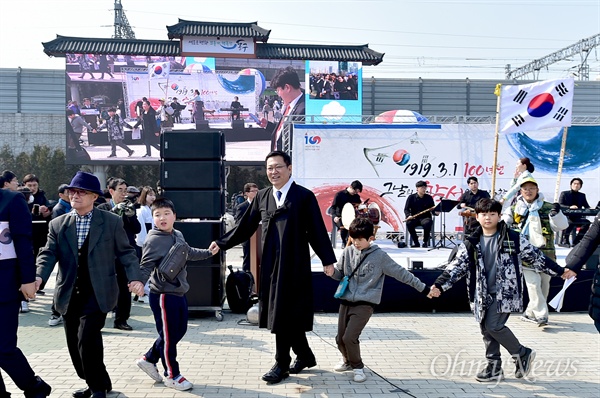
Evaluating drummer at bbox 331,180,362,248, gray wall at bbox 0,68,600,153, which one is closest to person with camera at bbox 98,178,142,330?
drummer at bbox 331,180,362,248

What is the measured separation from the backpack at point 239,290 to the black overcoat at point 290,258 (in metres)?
2.50

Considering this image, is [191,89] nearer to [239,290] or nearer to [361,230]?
[239,290]

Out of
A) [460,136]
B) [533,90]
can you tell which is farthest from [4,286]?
[460,136]

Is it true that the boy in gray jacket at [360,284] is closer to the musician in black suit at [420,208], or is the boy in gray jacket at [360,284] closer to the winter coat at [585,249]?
the winter coat at [585,249]

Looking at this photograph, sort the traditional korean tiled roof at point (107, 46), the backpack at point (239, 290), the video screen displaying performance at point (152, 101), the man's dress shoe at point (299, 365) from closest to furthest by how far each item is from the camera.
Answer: the man's dress shoe at point (299, 365), the backpack at point (239, 290), the video screen displaying performance at point (152, 101), the traditional korean tiled roof at point (107, 46)

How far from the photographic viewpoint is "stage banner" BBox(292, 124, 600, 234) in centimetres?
1581

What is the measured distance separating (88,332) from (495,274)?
10.7 feet

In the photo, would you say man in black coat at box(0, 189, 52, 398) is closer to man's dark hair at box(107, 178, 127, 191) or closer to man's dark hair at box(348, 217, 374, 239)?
man's dark hair at box(348, 217, 374, 239)

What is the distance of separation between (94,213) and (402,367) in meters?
3.04

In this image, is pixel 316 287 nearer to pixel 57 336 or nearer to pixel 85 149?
pixel 57 336

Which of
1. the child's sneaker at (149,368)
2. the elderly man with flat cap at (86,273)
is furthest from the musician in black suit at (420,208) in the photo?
the elderly man with flat cap at (86,273)

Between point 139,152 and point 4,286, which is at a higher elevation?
point 139,152

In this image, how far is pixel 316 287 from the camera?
7.64 m

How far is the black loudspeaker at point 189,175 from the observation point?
721cm
